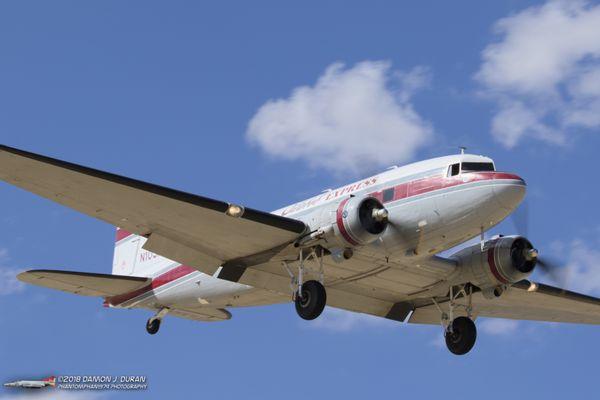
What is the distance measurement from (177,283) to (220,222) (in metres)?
5.94

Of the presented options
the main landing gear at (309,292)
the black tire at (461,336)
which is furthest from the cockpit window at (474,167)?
the black tire at (461,336)

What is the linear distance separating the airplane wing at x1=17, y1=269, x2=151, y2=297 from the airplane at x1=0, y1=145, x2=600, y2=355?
0.16 feet

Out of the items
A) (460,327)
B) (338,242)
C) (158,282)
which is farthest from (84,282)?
(460,327)

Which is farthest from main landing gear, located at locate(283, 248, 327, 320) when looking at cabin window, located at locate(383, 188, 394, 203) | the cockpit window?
the cockpit window

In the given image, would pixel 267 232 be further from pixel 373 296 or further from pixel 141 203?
pixel 373 296

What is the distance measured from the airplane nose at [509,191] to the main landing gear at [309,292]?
5028 mm

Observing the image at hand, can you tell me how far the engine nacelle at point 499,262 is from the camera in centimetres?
2862

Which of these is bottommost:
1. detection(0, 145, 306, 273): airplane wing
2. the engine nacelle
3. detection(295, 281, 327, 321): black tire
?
detection(295, 281, 327, 321): black tire

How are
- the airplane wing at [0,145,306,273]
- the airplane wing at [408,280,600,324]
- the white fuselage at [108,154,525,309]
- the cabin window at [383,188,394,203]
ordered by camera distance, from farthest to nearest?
the airplane wing at [408,280,600,324]
the cabin window at [383,188,394,203]
the white fuselage at [108,154,525,309]
the airplane wing at [0,145,306,273]

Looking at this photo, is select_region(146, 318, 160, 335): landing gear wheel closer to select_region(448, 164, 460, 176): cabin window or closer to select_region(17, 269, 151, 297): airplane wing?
select_region(17, 269, 151, 297): airplane wing

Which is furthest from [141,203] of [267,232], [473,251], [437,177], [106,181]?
[473,251]

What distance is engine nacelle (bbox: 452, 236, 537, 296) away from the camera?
28.6 metres

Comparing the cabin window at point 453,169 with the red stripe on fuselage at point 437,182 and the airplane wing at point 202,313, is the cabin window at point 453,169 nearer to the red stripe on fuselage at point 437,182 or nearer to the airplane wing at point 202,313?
the red stripe on fuselage at point 437,182

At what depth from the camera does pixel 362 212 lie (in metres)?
25.8
